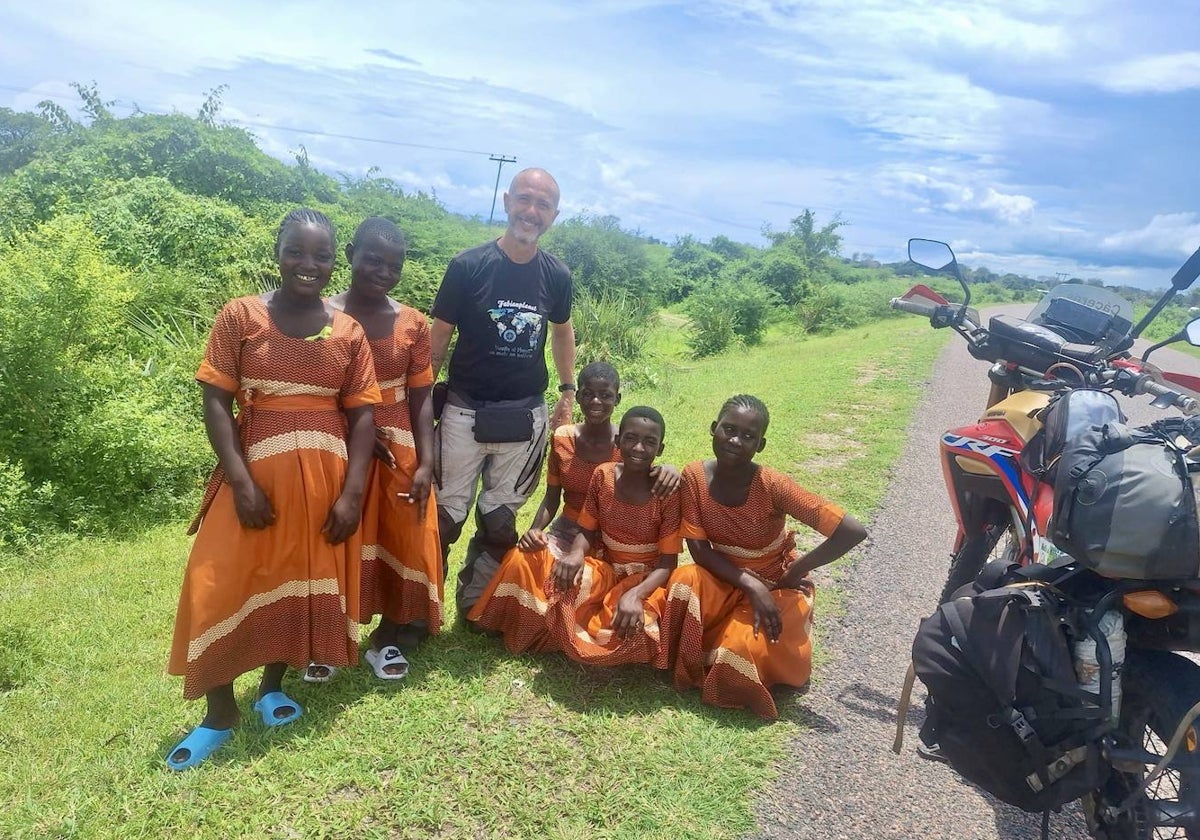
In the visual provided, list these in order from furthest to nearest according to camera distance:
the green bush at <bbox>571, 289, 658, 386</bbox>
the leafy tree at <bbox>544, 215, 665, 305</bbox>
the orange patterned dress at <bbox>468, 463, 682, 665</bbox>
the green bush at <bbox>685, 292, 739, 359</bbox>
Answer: the leafy tree at <bbox>544, 215, 665, 305</bbox>, the green bush at <bbox>685, 292, 739, 359</bbox>, the green bush at <bbox>571, 289, 658, 386</bbox>, the orange patterned dress at <bbox>468, 463, 682, 665</bbox>

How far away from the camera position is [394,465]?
3.12 m

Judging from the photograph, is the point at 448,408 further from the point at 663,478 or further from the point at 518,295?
the point at 663,478

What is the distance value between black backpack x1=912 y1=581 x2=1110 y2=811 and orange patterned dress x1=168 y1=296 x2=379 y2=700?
199 centimetres

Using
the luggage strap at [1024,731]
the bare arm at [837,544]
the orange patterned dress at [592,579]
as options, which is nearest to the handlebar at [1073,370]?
the bare arm at [837,544]

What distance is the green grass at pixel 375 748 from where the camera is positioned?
243cm

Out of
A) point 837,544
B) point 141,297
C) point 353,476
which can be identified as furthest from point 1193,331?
point 141,297

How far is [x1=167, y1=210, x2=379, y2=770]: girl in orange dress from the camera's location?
2.61 meters

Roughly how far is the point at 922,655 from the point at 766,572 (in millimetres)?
1146

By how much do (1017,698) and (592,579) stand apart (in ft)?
5.67

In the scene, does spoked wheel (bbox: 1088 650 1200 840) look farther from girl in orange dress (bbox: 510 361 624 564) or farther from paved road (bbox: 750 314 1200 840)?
girl in orange dress (bbox: 510 361 624 564)

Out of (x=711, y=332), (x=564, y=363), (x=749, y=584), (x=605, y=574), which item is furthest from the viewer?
(x=711, y=332)

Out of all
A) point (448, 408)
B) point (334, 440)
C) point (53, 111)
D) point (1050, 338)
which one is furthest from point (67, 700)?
point (53, 111)

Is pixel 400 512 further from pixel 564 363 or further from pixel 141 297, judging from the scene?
pixel 141 297

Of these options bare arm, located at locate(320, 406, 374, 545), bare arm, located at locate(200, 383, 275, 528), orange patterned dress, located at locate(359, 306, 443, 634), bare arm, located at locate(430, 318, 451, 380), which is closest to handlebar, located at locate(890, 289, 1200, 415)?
bare arm, located at locate(430, 318, 451, 380)
